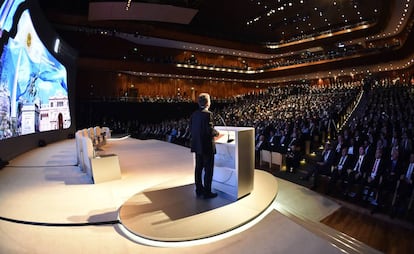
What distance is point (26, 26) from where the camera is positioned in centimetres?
783

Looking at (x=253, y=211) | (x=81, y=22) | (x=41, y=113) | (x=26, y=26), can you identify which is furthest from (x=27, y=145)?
(x=81, y=22)

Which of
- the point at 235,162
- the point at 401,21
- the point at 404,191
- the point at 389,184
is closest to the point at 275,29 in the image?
the point at 401,21

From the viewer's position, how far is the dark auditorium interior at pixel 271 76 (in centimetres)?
554

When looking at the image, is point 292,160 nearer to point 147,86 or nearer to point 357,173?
point 357,173

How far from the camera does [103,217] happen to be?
308cm

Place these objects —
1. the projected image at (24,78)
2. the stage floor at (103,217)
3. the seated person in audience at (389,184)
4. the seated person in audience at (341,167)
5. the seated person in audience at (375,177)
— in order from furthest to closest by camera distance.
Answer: the projected image at (24,78), the seated person in audience at (341,167), the seated person in audience at (375,177), the seated person in audience at (389,184), the stage floor at (103,217)

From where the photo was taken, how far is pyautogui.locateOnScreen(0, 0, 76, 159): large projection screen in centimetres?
633

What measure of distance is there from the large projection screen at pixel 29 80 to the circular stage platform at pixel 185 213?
4.75 metres

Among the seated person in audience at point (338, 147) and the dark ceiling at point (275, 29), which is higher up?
the dark ceiling at point (275, 29)

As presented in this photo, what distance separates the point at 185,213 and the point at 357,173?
11.6ft

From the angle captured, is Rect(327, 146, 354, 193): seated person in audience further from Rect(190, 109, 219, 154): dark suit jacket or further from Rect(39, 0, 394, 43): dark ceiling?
Rect(39, 0, 394, 43): dark ceiling

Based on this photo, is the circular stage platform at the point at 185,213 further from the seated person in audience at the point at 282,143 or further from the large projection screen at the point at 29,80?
the large projection screen at the point at 29,80

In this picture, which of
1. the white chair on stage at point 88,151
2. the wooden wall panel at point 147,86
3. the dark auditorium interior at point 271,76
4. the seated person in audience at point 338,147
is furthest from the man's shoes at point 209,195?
the wooden wall panel at point 147,86

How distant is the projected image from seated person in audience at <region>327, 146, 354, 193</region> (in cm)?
704
